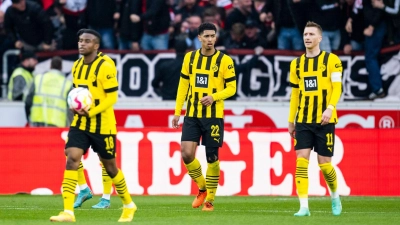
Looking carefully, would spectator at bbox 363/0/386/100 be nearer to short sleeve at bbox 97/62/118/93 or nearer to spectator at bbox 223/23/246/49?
spectator at bbox 223/23/246/49

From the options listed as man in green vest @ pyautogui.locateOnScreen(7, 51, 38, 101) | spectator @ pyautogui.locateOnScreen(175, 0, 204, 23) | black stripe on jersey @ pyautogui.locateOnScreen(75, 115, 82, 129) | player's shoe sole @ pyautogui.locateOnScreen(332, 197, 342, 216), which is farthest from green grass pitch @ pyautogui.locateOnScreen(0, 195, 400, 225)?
spectator @ pyautogui.locateOnScreen(175, 0, 204, 23)

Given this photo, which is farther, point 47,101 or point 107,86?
point 47,101

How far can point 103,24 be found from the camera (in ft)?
59.8

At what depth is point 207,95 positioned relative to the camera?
11.6 meters

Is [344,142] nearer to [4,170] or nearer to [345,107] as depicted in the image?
[345,107]

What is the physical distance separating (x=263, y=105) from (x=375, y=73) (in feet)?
7.09

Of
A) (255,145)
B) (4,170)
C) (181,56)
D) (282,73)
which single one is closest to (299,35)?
(282,73)

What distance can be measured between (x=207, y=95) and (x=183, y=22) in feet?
22.3

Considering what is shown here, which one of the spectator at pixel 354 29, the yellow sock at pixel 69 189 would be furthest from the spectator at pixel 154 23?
the yellow sock at pixel 69 189

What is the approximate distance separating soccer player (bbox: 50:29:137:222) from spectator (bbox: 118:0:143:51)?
8.43 meters

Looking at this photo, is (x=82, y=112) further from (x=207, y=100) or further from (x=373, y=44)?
(x=373, y=44)

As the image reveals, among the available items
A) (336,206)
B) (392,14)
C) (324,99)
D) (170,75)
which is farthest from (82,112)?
(392,14)

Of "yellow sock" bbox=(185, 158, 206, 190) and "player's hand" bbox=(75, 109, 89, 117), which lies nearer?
"player's hand" bbox=(75, 109, 89, 117)

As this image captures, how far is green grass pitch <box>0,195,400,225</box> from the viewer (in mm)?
10016
